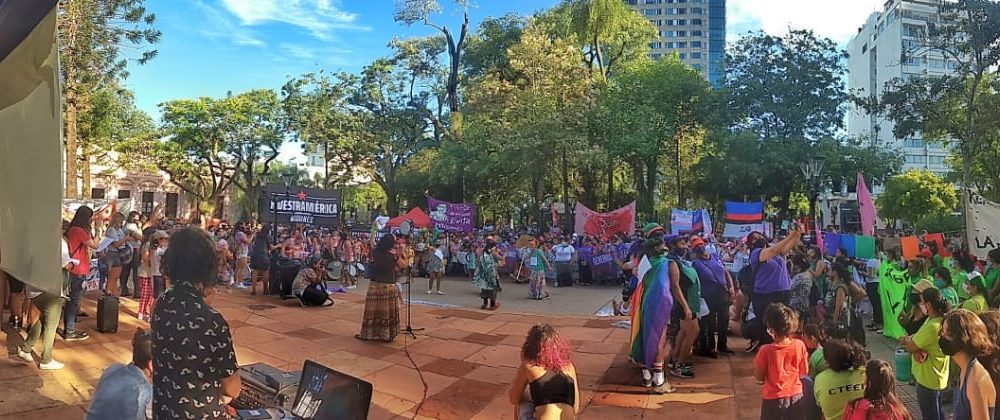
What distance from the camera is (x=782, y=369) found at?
401cm

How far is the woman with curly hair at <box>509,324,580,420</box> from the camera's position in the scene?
11.7ft

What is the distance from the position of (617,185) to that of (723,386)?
25.5m

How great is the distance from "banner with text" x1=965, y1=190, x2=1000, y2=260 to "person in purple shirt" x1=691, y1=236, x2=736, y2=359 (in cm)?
473

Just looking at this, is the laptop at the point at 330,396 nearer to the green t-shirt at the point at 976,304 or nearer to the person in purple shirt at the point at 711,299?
the person in purple shirt at the point at 711,299

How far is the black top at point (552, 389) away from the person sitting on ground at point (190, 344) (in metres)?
1.70

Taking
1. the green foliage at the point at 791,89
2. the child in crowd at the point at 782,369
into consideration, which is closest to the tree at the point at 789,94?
the green foliage at the point at 791,89

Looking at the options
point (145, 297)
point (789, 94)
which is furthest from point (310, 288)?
point (789, 94)

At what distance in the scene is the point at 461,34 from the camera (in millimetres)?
33719

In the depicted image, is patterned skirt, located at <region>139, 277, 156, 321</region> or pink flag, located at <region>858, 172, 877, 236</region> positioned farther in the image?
pink flag, located at <region>858, 172, 877, 236</region>

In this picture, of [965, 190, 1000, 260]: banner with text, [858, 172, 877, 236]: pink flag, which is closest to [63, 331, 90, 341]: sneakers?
[858, 172, 877, 236]: pink flag

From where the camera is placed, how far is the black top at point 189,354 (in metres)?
2.50

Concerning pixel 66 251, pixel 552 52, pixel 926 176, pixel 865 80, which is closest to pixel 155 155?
pixel 552 52

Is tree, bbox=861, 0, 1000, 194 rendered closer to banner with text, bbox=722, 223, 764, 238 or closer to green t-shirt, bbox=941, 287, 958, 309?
banner with text, bbox=722, 223, 764, 238

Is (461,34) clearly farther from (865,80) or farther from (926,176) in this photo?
(865,80)
